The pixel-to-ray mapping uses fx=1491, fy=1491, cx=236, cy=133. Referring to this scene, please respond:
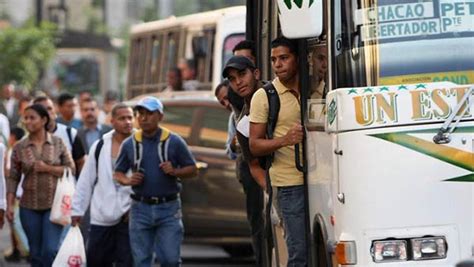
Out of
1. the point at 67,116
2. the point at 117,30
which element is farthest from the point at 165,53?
the point at 117,30

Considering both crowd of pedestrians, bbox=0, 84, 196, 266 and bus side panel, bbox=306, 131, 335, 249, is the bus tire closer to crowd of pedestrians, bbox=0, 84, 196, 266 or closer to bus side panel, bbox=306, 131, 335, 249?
bus side panel, bbox=306, 131, 335, 249

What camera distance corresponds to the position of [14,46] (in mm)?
42812

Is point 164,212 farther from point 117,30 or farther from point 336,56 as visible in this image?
point 117,30

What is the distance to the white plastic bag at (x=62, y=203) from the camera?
1329cm

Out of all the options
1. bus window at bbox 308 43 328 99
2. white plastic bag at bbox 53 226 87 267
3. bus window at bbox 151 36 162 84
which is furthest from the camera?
bus window at bbox 151 36 162 84

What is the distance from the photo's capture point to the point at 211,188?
16266 millimetres

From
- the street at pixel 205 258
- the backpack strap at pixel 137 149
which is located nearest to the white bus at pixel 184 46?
the street at pixel 205 258

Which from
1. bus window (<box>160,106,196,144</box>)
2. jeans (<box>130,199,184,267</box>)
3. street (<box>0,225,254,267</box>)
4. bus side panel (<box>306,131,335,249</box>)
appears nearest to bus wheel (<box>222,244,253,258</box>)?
street (<box>0,225,254,267</box>)

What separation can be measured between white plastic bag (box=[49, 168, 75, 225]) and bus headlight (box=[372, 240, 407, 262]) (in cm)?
561

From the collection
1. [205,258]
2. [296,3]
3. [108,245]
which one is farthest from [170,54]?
[296,3]

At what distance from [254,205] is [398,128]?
13.5 ft

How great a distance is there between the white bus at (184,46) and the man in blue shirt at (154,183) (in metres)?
8.88

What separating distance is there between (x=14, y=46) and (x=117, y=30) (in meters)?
25.9

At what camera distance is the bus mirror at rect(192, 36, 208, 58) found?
74.0 ft
